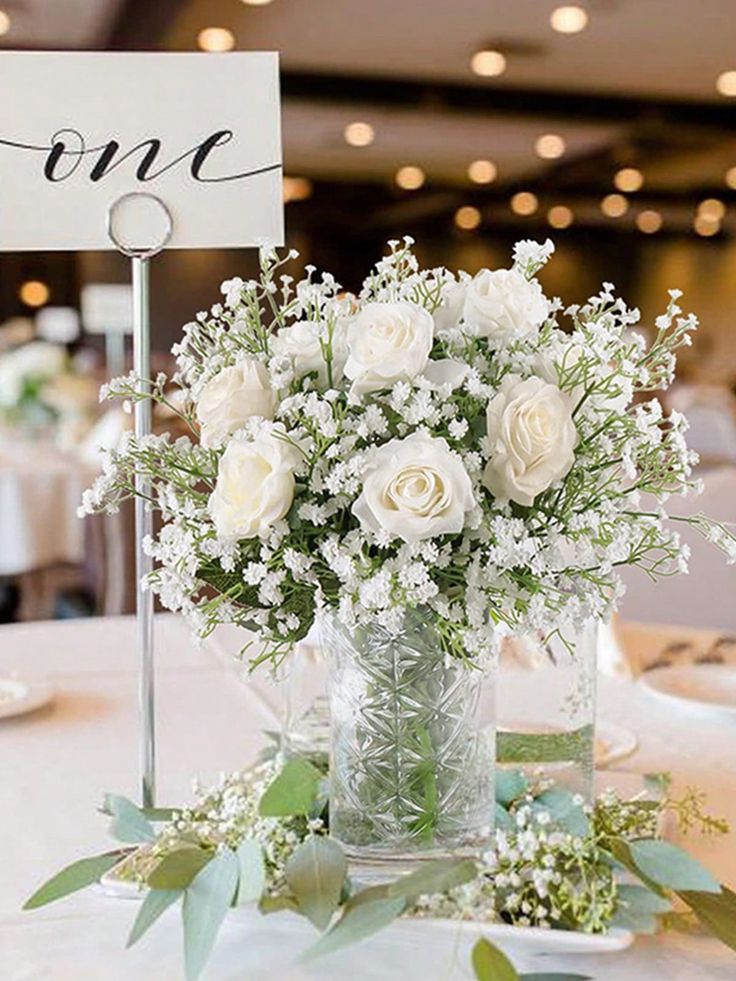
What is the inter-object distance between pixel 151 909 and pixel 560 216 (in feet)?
28.6

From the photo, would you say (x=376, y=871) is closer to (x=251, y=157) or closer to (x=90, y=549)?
(x=251, y=157)

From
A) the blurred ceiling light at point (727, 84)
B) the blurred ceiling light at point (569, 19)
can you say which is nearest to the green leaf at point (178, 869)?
the blurred ceiling light at point (569, 19)

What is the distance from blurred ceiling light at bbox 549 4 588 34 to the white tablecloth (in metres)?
5.75

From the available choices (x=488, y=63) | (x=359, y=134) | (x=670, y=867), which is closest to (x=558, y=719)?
(x=670, y=867)

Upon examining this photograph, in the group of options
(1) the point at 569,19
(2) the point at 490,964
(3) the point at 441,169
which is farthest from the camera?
(3) the point at 441,169

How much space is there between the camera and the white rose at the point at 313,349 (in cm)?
77

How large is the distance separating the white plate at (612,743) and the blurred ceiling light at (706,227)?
8943mm

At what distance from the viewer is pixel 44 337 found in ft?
28.9

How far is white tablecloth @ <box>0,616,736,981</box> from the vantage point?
28.9 inches

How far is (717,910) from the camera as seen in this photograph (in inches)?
28.8

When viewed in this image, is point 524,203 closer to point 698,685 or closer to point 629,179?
point 629,179

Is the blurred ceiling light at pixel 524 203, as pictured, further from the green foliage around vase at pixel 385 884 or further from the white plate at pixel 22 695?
the green foliage around vase at pixel 385 884

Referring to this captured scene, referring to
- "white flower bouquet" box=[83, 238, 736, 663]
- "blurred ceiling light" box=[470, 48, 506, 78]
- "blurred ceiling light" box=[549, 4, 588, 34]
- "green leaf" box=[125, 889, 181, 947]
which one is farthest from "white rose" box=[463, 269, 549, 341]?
"blurred ceiling light" box=[470, 48, 506, 78]

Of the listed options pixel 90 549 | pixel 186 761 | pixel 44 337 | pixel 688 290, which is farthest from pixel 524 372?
pixel 688 290
